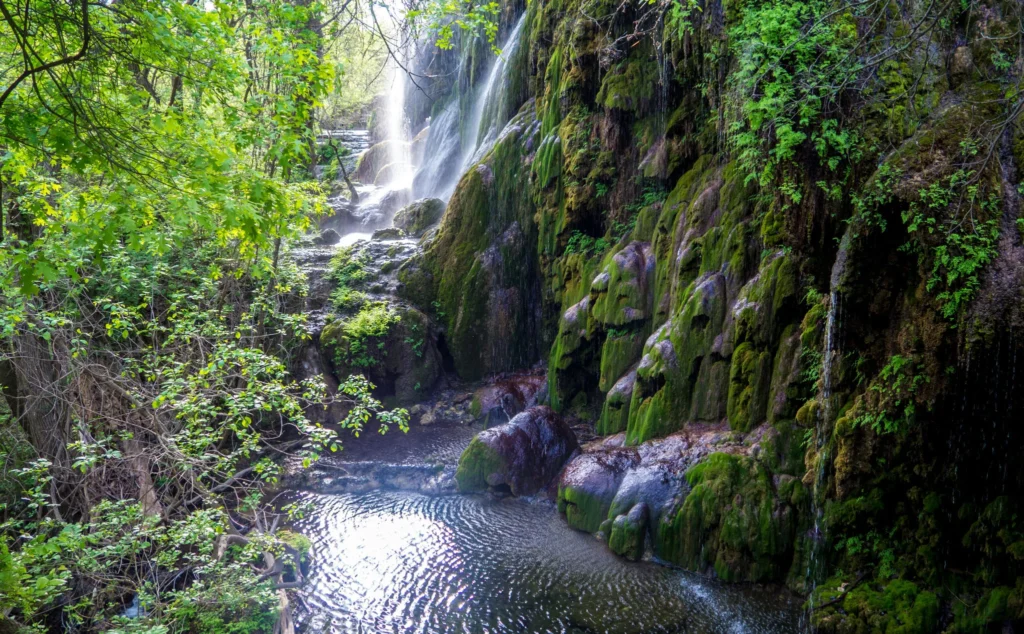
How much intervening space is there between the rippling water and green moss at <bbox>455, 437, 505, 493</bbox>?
708 millimetres

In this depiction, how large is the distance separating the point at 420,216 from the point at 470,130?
11.8ft

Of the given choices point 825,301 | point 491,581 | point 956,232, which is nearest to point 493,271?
point 491,581

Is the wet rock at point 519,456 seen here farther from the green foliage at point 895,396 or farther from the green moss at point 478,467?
the green foliage at point 895,396

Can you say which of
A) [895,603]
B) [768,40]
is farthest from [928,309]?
[768,40]

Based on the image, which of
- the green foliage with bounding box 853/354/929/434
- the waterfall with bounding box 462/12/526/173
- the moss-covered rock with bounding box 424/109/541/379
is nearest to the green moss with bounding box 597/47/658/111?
the moss-covered rock with bounding box 424/109/541/379

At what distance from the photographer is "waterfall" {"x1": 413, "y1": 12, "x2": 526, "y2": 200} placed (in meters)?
16.5

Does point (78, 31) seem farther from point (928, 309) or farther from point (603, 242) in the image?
point (603, 242)

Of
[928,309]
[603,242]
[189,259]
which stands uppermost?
[603,242]

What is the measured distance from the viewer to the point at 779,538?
653 centimetres

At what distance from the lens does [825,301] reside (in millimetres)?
6766

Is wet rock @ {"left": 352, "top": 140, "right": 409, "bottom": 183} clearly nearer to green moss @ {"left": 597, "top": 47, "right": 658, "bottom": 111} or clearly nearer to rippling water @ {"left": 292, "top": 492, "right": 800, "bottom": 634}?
green moss @ {"left": 597, "top": 47, "right": 658, "bottom": 111}

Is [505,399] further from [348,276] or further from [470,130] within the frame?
[470,130]

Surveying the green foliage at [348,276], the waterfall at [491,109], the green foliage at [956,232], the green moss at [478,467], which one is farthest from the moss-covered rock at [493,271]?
the green foliage at [956,232]

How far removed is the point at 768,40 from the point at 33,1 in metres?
6.63
